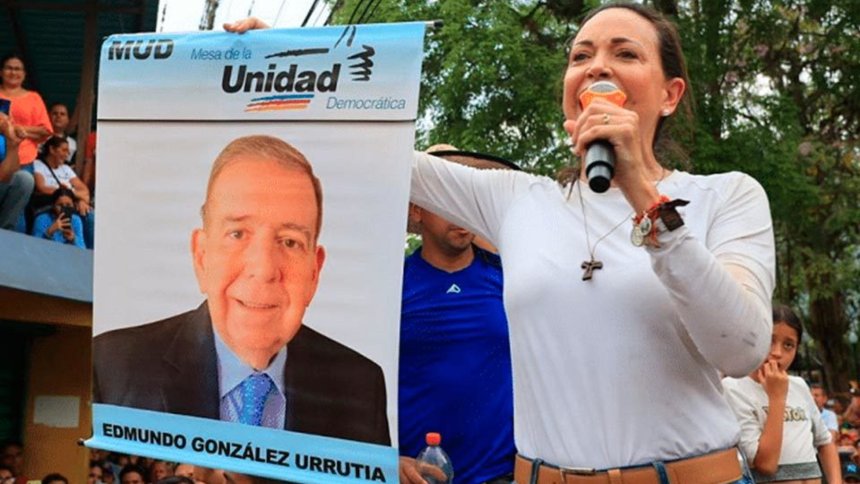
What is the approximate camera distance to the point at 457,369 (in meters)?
4.48

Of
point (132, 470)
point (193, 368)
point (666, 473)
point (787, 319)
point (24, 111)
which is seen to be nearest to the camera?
point (666, 473)

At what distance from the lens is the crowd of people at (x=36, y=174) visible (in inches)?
463

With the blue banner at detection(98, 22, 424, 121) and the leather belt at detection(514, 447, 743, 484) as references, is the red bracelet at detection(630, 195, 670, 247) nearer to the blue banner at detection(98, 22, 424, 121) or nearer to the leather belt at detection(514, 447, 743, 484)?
the leather belt at detection(514, 447, 743, 484)

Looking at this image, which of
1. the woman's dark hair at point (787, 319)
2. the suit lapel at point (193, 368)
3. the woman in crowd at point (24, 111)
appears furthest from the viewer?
the woman in crowd at point (24, 111)

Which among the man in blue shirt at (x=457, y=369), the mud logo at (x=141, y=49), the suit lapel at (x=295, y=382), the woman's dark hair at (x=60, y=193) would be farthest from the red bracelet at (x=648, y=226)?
the woman's dark hair at (x=60, y=193)

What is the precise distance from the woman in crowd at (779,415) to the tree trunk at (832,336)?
23.0 meters

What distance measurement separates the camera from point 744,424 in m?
6.21

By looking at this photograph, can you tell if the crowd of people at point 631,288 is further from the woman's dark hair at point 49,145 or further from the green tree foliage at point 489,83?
the green tree foliage at point 489,83

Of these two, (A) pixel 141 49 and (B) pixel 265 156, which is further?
(A) pixel 141 49

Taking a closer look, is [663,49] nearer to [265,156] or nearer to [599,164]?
[599,164]

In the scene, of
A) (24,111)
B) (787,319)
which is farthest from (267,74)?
(24,111)

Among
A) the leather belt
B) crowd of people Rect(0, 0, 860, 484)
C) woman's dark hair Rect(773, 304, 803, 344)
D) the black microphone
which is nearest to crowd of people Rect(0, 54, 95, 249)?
woman's dark hair Rect(773, 304, 803, 344)

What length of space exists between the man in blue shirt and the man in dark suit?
3.25 feet

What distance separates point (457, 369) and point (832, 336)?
89.3ft
